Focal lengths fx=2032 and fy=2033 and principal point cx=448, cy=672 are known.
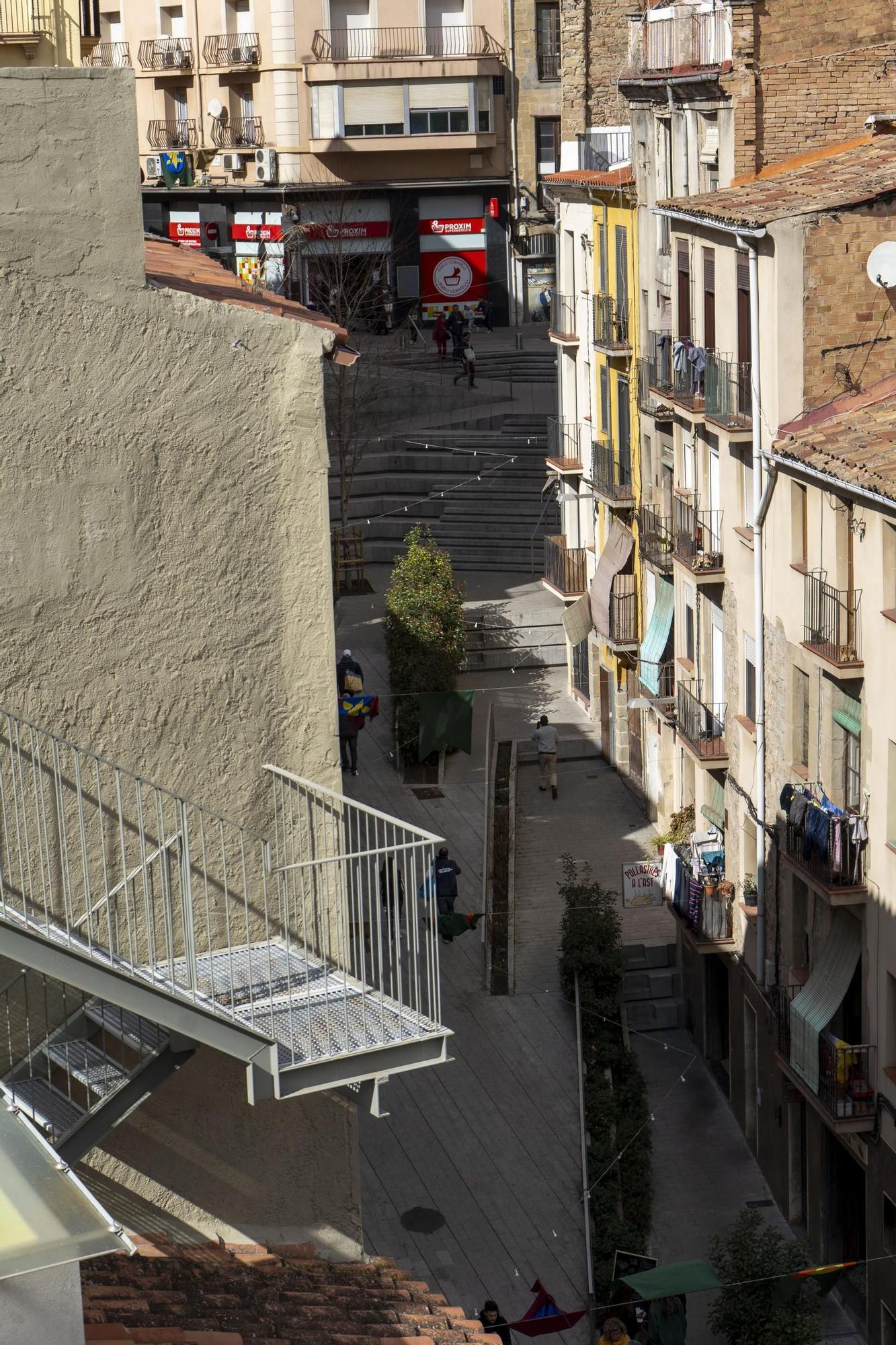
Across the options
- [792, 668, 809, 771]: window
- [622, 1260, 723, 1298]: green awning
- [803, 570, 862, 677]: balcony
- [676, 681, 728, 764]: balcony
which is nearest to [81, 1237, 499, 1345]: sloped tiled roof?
[622, 1260, 723, 1298]: green awning

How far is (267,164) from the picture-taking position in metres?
62.6

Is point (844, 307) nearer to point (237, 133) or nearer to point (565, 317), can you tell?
point (565, 317)

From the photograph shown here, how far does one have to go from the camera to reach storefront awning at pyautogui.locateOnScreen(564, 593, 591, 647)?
42.1 meters

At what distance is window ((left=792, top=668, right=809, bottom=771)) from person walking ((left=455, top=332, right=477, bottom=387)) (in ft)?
110

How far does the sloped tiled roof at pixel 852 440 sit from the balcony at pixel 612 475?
41.7ft

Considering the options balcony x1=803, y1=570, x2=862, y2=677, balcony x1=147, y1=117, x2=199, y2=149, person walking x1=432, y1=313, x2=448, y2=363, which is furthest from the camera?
balcony x1=147, y1=117, x2=199, y2=149

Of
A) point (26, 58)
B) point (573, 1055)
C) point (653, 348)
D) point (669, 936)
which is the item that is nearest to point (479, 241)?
point (653, 348)

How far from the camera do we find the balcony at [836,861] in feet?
76.0

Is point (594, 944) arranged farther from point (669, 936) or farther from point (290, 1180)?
point (290, 1180)

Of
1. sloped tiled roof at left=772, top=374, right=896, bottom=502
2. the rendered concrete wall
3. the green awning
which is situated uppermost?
sloped tiled roof at left=772, top=374, right=896, bottom=502

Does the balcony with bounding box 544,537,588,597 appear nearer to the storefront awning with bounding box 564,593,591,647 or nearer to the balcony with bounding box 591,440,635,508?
the storefront awning with bounding box 564,593,591,647

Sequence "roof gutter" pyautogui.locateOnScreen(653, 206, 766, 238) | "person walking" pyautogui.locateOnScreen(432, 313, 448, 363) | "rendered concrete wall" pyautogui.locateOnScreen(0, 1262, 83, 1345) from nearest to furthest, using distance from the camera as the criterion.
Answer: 1. "rendered concrete wall" pyautogui.locateOnScreen(0, 1262, 83, 1345)
2. "roof gutter" pyautogui.locateOnScreen(653, 206, 766, 238)
3. "person walking" pyautogui.locateOnScreen(432, 313, 448, 363)

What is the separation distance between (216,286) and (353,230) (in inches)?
2027

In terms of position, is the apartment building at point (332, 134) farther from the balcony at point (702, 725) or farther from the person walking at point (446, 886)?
the person walking at point (446, 886)
